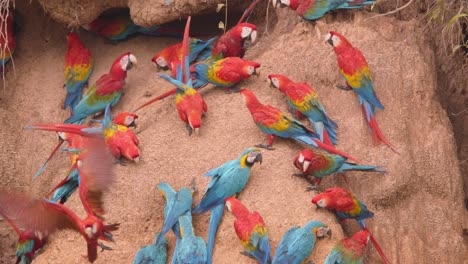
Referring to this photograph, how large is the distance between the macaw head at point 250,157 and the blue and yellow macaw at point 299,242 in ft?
1.31

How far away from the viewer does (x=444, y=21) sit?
18.0ft

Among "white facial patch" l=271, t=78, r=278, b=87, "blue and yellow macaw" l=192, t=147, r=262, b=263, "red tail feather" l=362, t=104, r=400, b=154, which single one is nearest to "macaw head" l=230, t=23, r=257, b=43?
"white facial patch" l=271, t=78, r=278, b=87

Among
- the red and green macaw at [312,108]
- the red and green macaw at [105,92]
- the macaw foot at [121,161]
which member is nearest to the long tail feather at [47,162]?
the red and green macaw at [105,92]

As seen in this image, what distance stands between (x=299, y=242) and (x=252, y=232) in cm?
22

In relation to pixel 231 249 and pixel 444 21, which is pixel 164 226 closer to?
pixel 231 249

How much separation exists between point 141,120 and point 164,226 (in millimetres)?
946

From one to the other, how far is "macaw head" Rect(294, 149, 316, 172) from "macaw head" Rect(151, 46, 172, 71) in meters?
1.31

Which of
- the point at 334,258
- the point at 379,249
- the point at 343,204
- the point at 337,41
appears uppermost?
the point at 337,41

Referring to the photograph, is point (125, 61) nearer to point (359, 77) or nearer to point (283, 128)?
point (283, 128)

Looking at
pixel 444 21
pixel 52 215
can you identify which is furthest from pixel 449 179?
pixel 52 215

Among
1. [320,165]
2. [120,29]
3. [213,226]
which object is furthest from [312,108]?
[120,29]

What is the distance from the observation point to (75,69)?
5895 millimetres

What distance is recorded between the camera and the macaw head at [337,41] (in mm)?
5277

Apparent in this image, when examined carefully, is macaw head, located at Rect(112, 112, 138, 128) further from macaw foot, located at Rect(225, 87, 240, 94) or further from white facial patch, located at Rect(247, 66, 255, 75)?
white facial patch, located at Rect(247, 66, 255, 75)
